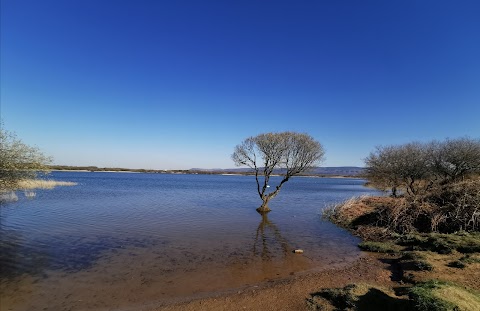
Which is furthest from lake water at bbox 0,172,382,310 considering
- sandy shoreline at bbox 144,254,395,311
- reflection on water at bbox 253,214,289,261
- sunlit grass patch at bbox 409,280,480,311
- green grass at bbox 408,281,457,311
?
sunlit grass patch at bbox 409,280,480,311

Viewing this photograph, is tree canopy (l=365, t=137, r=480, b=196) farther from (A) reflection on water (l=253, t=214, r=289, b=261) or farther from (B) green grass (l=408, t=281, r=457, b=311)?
(B) green grass (l=408, t=281, r=457, b=311)

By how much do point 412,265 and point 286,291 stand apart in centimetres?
574

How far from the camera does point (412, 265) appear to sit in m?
12.0

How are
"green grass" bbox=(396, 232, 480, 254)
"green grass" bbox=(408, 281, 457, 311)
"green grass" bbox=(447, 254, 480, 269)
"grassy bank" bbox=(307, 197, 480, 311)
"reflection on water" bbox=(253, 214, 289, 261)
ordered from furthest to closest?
1. "reflection on water" bbox=(253, 214, 289, 261)
2. "green grass" bbox=(396, 232, 480, 254)
3. "green grass" bbox=(447, 254, 480, 269)
4. "grassy bank" bbox=(307, 197, 480, 311)
5. "green grass" bbox=(408, 281, 457, 311)

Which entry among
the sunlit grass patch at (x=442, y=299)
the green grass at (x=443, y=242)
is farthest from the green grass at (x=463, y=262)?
the sunlit grass patch at (x=442, y=299)

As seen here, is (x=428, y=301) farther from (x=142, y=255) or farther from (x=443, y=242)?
(x=142, y=255)

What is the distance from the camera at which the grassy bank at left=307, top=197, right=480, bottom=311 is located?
7355 millimetres

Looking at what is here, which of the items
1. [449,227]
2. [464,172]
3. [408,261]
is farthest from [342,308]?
[464,172]

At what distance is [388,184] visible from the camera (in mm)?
39875

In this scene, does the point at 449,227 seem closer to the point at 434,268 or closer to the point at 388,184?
the point at 434,268

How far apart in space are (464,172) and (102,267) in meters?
37.5

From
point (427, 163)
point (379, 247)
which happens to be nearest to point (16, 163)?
point (379, 247)

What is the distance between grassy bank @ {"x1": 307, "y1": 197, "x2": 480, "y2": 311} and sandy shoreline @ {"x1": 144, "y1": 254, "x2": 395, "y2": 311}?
1.70ft

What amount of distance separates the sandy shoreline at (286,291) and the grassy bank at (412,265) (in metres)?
0.52
